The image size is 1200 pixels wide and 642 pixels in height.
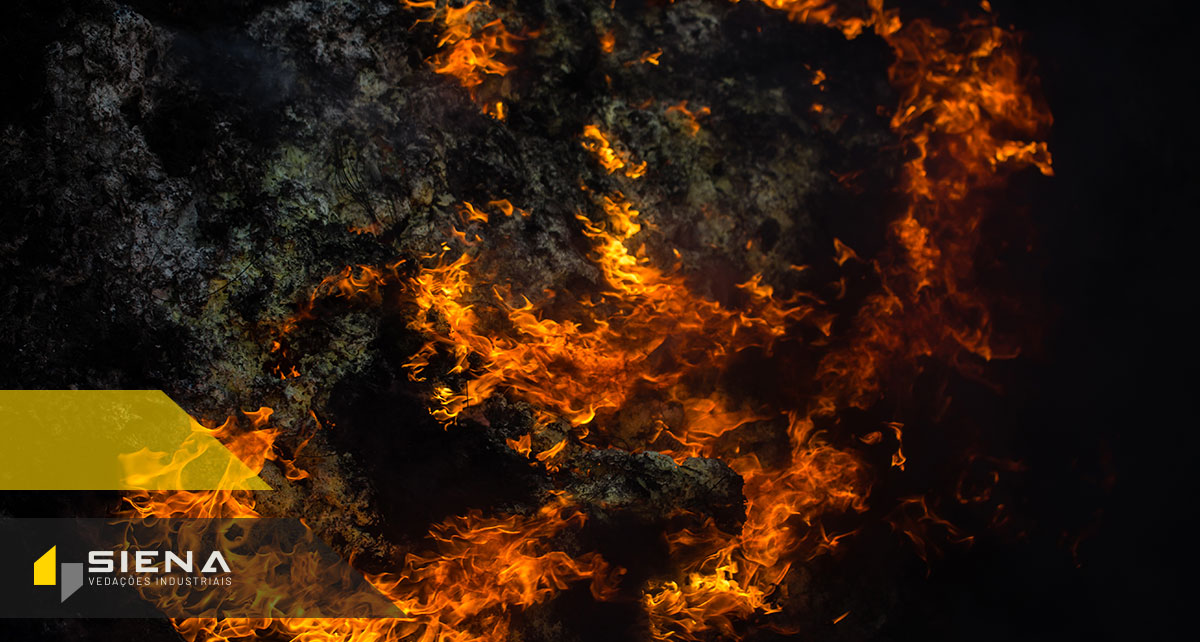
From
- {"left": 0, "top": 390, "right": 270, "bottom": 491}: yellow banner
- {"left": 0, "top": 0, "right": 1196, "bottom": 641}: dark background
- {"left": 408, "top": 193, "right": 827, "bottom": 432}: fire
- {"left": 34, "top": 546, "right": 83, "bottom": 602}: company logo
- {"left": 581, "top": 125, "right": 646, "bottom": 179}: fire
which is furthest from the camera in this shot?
{"left": 0, "top": 0, "right": 1196, "bottom": 641}: dark background

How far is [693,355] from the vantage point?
17.8 ft

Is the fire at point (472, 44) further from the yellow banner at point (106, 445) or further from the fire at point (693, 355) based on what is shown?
the yellow banner at point (106, 445)

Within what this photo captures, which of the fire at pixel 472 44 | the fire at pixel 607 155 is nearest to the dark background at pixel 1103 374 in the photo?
the fire at pixel 607 155

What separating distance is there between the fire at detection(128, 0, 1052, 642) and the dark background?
441mm

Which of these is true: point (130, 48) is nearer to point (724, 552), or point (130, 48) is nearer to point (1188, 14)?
point (724, 552)

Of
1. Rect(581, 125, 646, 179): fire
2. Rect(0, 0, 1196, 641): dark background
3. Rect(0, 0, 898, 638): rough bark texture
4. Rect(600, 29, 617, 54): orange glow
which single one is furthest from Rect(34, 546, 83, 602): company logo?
Rect(0, 0, 1196, 641): dark background

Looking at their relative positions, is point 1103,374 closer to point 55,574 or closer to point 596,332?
point 596,332

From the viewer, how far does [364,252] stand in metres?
4.98

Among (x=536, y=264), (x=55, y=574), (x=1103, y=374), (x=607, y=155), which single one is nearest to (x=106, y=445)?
(x=55, y=574)

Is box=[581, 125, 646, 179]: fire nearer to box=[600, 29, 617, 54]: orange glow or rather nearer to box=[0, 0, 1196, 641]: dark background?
box=[600, 29, 617, 54]: orange glow

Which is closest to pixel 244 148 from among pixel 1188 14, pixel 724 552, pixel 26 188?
pixel 26 188

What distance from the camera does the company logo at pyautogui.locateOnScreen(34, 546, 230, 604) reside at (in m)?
4.58

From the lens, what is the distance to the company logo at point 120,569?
458cm

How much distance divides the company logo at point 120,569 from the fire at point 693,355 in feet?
1.22
